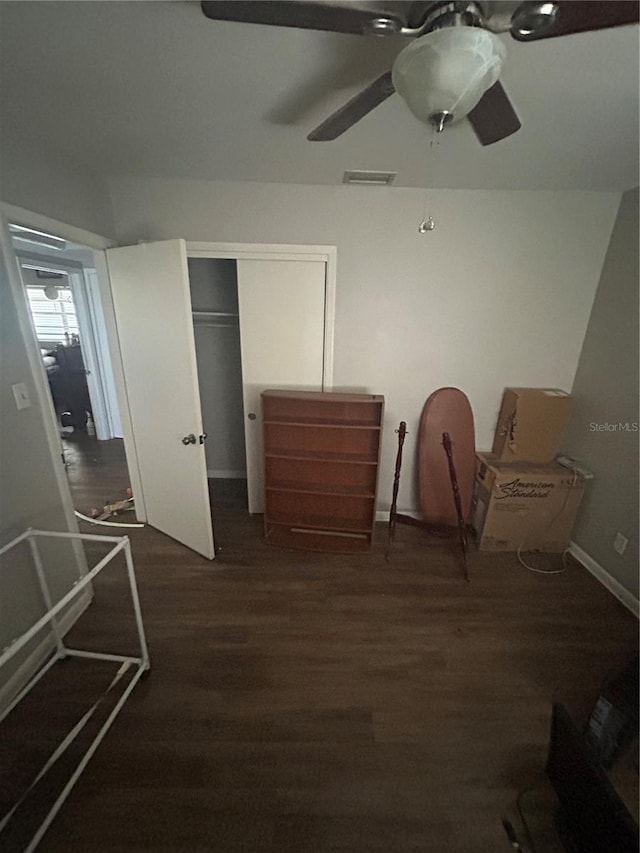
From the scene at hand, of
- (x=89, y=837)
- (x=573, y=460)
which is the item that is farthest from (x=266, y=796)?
(x=573, y=460)

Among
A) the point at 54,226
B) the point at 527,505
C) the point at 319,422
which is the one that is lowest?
the point at 527,505

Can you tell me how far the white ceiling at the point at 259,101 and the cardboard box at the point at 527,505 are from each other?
176 centimetres

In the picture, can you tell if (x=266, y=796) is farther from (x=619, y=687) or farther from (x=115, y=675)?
(x=619, y=687)

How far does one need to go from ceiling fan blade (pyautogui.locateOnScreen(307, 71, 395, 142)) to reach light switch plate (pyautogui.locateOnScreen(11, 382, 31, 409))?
1629 mm

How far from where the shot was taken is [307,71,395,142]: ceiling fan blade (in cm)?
105

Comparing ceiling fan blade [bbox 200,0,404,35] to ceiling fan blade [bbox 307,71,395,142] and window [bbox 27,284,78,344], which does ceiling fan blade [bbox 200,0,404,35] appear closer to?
ceiling fan blade [bbox 307,71,395,142]

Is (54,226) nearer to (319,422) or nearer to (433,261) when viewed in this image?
(319,422)

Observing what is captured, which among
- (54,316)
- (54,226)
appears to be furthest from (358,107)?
(54,316)

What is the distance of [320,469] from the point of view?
8.26 feet

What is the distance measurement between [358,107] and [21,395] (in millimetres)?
1787

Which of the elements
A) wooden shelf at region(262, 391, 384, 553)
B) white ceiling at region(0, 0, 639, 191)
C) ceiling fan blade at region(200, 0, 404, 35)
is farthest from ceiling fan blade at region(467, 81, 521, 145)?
wooden shelf at region(262, 391, 384, 553)

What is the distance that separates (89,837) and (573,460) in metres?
3.05

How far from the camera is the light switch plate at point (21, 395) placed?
5.09 ft

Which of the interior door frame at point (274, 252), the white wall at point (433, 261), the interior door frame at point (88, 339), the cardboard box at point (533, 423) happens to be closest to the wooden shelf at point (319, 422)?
the white wall at point (433, 261)
